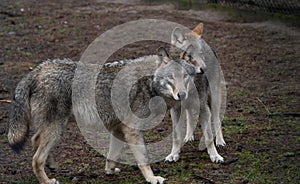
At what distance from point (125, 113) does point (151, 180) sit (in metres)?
0.71

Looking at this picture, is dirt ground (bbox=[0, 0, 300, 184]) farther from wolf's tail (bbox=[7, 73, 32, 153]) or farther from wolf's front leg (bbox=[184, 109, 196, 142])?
wolf's tail (bbox=[7, 73, 32, 153])

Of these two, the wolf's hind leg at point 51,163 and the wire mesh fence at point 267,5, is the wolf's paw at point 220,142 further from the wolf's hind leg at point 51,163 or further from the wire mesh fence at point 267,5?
Answer: the wire mesh fence at point 267,5

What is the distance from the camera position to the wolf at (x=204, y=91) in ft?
21.0

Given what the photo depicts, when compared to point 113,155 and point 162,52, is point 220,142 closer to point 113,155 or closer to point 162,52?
point 113,155

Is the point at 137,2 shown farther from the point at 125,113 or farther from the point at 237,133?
the point at 125,113

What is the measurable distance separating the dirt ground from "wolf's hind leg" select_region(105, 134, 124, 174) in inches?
3.7

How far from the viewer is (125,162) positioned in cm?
641

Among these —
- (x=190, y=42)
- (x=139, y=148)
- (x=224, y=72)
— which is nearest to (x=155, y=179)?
(x=139, y=148)

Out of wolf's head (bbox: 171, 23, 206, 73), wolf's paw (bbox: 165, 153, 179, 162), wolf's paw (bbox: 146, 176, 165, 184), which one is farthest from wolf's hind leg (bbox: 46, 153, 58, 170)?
wolf's head (bbox: 171, 23, 206, 73)

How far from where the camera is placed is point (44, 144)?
5.53 m

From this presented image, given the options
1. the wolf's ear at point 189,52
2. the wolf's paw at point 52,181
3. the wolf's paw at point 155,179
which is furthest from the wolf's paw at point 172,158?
the wolf's paw at point 52,181

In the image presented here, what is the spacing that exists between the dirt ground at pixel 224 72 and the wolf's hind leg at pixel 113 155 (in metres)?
0.09

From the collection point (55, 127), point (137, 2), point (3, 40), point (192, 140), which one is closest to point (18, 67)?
point (3, 40)

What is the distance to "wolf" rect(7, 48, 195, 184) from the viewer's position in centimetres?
552
